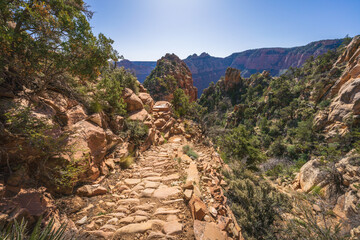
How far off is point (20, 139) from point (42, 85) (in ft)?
5.31

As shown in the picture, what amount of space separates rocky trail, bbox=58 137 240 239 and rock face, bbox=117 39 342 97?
12609 centimetres

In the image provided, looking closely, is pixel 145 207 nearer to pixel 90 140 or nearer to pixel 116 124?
pixel 90 140

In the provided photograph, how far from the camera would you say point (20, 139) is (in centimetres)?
278

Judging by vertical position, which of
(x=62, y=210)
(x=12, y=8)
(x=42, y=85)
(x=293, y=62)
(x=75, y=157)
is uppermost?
(x=293, y=62)

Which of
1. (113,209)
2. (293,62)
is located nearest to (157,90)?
(113,209)

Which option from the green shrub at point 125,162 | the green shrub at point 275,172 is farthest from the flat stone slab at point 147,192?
the green shrub at point 275,172

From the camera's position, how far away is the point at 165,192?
3.49m

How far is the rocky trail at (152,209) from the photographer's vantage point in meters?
2.36

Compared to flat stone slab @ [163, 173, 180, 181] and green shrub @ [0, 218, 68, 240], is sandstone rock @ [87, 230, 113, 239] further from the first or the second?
flat stone slab @ [163, 173, 180, 181]

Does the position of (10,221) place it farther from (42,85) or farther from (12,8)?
(12,8)

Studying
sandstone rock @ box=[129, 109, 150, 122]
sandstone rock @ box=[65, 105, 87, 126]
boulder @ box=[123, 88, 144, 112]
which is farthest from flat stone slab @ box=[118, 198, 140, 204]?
boulder @ box=[123, 88, 144, 112]

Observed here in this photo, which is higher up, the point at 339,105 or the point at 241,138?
the point at 339,105

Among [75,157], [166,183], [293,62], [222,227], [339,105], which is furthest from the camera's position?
[293,62]

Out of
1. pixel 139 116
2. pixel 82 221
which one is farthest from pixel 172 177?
pixel 139 116
